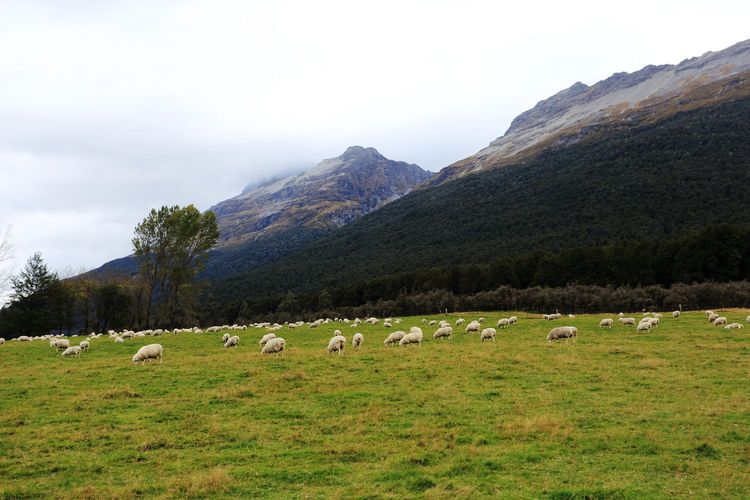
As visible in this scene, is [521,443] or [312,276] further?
[312,276]

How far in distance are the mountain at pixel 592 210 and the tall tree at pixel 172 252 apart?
274 feet

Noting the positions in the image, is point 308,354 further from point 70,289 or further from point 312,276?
point 312,276

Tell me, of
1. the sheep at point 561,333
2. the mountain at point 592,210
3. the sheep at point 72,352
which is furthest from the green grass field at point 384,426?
the mountain at point 592,210

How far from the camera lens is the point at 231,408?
51.9ft

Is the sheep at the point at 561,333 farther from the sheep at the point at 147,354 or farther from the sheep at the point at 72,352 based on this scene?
the sheep at the point at 72,352

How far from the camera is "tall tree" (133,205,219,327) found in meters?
60.4

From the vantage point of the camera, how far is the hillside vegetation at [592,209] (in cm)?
12862

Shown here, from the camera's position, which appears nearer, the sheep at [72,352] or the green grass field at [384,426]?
the green grass field at [384,426]

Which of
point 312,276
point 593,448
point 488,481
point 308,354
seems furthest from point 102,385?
point 312,276

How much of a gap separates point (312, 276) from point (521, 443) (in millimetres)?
165913

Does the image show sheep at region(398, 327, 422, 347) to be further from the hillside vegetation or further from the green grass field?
the hillside vegetation

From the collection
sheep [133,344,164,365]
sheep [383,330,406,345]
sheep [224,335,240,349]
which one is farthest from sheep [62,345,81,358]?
sheep [383,330,406,345]

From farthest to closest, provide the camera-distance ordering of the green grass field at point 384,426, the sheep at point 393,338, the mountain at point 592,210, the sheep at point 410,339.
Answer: the mountain at point 592,210
the sheep at point 393,338
the sheep at point 410,339
the green grass field at point 384,426

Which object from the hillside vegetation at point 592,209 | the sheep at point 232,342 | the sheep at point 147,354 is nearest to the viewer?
the sheep at point 147,354
